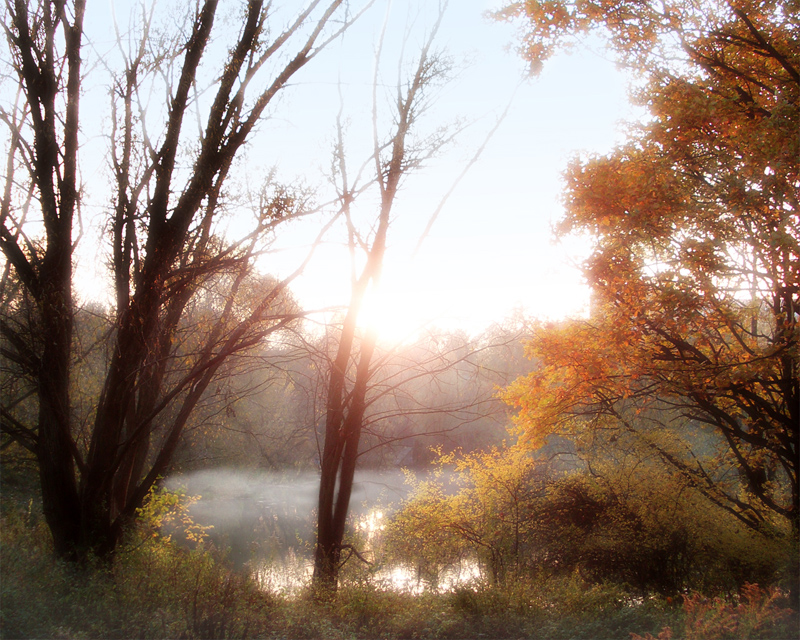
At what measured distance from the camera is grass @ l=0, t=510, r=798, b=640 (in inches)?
159

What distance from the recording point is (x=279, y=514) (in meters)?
20.4

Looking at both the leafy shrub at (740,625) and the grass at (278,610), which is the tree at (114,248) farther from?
the leafy shrub at (740,625)

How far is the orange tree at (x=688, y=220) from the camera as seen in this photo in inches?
209

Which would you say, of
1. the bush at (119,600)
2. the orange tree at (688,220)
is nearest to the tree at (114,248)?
the bush at (119,600)

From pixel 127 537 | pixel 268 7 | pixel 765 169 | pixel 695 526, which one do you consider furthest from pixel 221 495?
pixel 765 169

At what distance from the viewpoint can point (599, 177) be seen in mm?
6660

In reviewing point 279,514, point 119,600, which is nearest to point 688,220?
point 119,600

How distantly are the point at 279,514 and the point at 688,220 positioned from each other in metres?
18.7

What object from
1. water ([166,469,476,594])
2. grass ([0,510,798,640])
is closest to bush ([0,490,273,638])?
grass ([0,510,798,640])

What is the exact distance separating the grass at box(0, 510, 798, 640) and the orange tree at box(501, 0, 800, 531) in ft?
7.26

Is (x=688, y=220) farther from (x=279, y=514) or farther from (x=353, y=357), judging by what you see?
(x=279, y=514)

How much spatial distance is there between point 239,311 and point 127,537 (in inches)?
124

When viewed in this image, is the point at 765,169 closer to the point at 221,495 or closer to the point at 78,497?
the point at 78,497

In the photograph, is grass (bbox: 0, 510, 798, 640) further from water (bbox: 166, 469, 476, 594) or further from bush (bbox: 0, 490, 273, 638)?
water (bbox: 166, 469, 476, 594)
